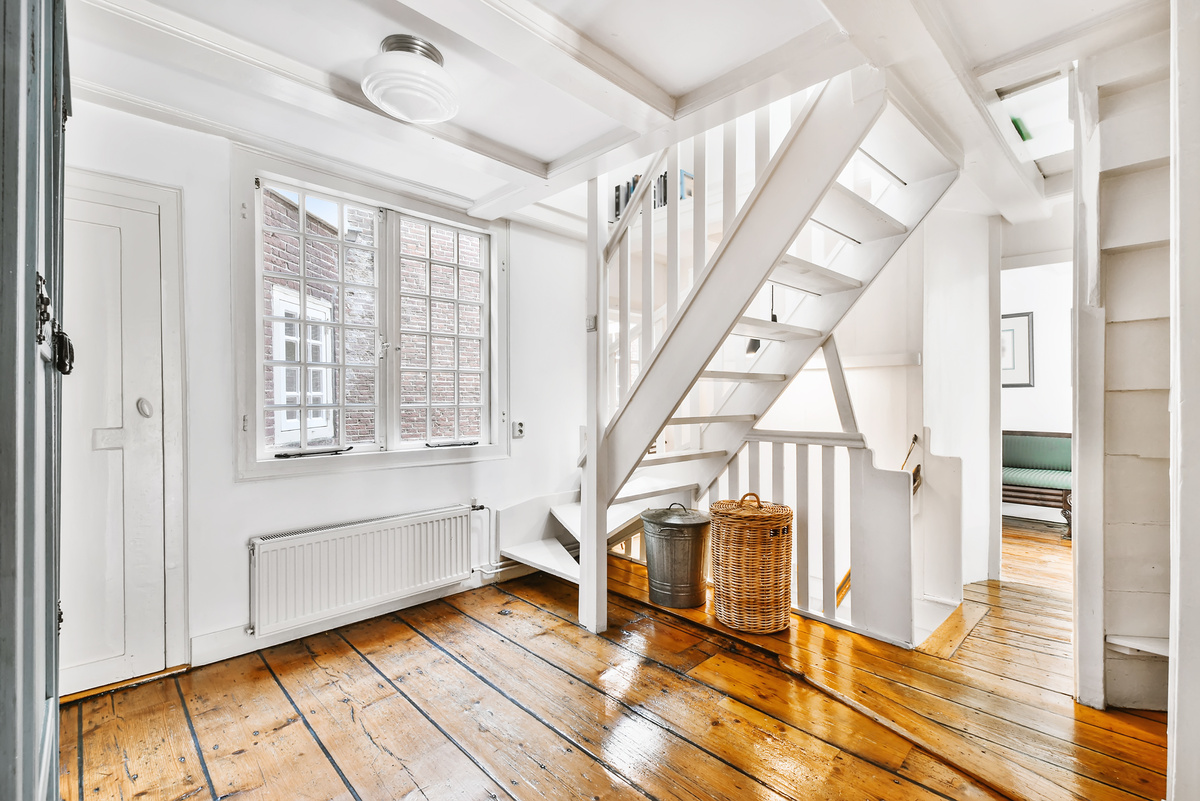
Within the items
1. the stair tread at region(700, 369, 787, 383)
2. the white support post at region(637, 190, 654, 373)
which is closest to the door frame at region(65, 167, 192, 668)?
the white support post at region(637, 190, 654, 373)

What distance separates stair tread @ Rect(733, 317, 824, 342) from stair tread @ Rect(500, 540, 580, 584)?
1522 mm

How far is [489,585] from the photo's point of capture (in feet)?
10.8

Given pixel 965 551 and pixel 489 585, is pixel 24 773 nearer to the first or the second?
pixel 489 585

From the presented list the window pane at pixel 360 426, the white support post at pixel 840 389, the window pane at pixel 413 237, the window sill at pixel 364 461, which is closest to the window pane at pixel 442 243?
the window pane at pixel 413 237

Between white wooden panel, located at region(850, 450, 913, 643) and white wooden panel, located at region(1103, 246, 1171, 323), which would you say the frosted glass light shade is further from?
white wooden panel, located at region(1103, 246, 1171, 323)

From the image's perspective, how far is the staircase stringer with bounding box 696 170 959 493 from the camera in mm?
2422

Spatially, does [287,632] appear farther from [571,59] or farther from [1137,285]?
[1137,285]

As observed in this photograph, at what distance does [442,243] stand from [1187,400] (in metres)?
3.15

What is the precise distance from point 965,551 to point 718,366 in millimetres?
1806

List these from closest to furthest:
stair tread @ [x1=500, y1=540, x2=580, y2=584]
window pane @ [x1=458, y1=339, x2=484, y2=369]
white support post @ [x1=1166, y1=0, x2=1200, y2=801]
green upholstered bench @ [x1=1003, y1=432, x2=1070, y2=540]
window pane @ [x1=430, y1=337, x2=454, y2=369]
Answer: white support post @ [x1=1166, y1=0, x2=1200, y2=801]
stair tread @ [x1=500, y1=540, x2=580, y2=584]
window pane @ [x1=430, y1=337, x2=454, y2=369]
window pane @ [x1=458, y1=339, x2=484, y2=369]
green upholstered bench @ [x1=1003, y1=432, x2=1070, y2=540]

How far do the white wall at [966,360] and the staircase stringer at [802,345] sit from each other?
0.64 meters

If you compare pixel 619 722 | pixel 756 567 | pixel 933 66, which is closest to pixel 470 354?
pixel 756 567

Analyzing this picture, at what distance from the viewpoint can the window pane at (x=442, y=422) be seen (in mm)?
3176

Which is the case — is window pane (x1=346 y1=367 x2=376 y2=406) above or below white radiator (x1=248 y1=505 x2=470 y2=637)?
above
